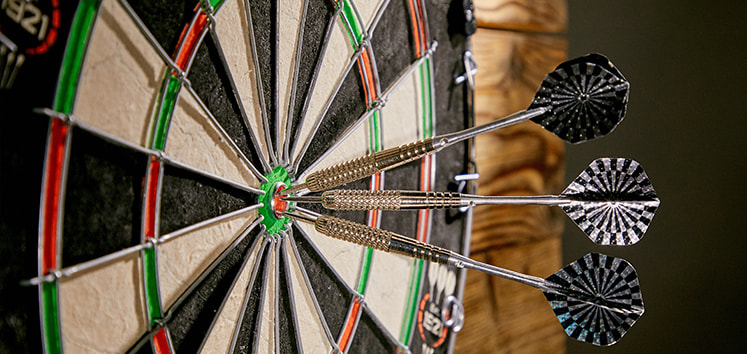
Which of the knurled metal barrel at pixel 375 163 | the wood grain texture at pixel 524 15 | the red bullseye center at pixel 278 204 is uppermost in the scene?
the wood grain texture at pixel 524 15

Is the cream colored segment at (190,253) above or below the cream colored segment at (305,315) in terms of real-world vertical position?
above

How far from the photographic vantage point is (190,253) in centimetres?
44

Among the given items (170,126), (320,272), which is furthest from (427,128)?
(170,126)

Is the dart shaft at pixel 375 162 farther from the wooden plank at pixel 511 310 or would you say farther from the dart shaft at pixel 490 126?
the wooden plank at pixel 511 310

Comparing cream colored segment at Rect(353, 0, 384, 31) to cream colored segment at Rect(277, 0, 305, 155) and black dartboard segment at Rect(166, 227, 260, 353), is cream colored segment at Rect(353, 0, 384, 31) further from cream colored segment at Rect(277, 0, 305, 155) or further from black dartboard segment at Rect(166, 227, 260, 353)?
black dartboard segment at Rect(166, 227, 260, 353)

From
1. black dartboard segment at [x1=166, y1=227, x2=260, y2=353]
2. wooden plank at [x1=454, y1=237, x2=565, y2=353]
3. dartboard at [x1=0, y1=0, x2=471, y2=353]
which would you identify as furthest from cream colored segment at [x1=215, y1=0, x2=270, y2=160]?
wooden plank at [x1=454, y1=237, x2=565, y2=353]

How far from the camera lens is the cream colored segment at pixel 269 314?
506 millimetres

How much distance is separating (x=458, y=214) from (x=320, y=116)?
0.29m

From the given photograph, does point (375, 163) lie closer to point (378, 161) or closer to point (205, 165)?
point (378, 161)

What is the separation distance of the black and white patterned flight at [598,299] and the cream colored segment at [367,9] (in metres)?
0.35

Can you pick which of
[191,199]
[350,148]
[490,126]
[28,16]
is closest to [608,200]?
[490,126]

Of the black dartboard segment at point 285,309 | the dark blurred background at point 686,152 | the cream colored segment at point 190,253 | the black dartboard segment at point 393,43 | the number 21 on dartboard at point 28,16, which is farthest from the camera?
the dark blurred background at point 686,152

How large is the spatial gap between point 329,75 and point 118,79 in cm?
24

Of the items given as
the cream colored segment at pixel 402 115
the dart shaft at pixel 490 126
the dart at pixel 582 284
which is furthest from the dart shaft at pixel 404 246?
the cream colored segment at pixel 402 115
